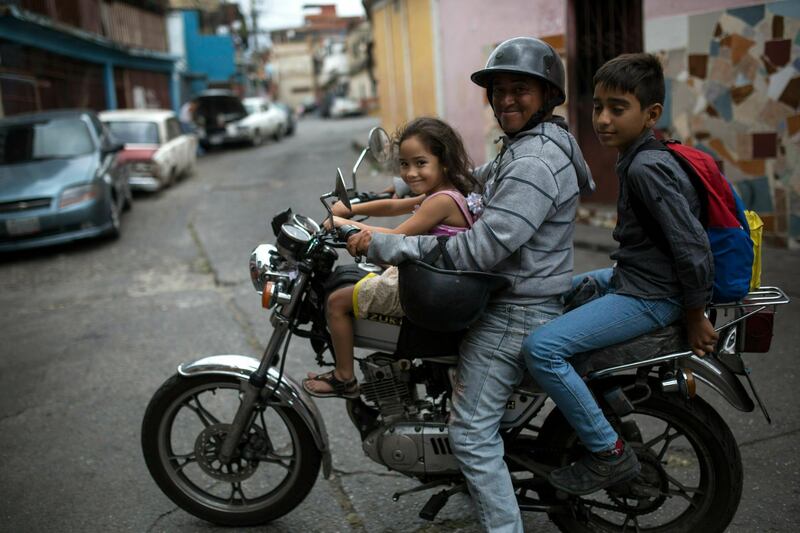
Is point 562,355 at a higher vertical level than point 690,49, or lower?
lower

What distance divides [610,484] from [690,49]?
6.24 meters

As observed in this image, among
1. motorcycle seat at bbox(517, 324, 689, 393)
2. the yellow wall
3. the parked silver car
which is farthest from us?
the yellow wall

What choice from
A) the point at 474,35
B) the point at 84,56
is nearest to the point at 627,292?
the point at 474,35

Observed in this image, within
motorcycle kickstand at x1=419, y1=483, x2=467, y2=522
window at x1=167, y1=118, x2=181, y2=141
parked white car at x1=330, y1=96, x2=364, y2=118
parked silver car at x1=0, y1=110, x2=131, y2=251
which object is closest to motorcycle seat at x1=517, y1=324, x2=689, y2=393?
motorcycle kickstand at x1=419, y1=483, x2=467, y2=522

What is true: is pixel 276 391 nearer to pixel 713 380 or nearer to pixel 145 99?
pixel 713 380

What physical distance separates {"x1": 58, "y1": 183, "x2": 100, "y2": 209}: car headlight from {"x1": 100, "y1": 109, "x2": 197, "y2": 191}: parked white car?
332 centimetres

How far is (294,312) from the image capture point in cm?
269

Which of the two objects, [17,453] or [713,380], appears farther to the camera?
[17,453]

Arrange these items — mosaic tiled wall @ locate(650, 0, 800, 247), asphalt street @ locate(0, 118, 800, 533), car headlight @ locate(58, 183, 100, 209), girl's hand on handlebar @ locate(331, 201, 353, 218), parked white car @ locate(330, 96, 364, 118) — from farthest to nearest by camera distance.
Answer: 1. parked white car @ locate(330, 96, 364, 118)
2. car headlight @ locate(58, 183, 100, 209)
3. mosaic tiled wall @ locate(650, 0, 800, 247)
4. asphalt street @ locate(0, 118, 800, 533)
5. girl's hand on handlebar @ locate(331, 201, 353, 218)

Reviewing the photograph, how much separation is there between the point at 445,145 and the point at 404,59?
47.0 ft

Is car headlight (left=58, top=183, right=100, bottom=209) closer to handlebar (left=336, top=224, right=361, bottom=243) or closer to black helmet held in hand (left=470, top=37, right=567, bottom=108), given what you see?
handlebar (left=336, top=224, right=361, bottom=243)

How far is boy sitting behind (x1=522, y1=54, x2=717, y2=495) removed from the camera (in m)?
2.25

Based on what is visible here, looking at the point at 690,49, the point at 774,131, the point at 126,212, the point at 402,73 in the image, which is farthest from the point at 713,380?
the point at 402,73

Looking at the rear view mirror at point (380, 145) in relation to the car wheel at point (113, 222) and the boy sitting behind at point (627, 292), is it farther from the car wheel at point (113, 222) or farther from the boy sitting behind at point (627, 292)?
the car wheel at point (113, 222)
